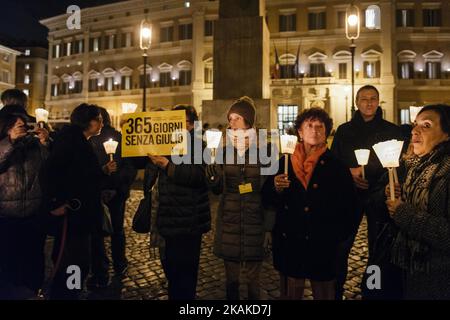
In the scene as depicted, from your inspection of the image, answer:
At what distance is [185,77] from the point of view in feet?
119

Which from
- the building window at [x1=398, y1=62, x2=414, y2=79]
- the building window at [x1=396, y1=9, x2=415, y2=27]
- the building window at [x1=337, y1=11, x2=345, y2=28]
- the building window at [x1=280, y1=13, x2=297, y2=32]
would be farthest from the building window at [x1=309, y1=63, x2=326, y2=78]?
the building window at [x1=396, y1=9, x2=415, y2=27]

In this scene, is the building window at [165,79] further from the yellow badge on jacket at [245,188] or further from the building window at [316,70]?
the yellow badge on jacket at [245,188]

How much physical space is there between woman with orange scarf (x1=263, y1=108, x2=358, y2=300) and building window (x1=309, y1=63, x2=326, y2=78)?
107ft

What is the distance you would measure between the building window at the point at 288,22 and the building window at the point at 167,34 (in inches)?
441

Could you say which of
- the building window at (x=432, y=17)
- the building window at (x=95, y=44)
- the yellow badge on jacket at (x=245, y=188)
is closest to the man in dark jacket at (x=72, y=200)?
the yellow badge on jacket at (x=245, y=188)

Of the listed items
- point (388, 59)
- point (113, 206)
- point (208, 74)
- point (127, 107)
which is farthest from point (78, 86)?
point (113, 206)

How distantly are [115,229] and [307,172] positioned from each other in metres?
2.57

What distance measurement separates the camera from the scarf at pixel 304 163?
8.56 feet

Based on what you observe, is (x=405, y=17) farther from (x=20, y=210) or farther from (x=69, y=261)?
(x=69, y=261)

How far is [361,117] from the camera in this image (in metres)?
3.62

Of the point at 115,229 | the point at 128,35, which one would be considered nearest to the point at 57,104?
the point at 128,35

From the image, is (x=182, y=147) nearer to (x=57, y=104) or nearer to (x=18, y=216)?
(x=18, y=216)
